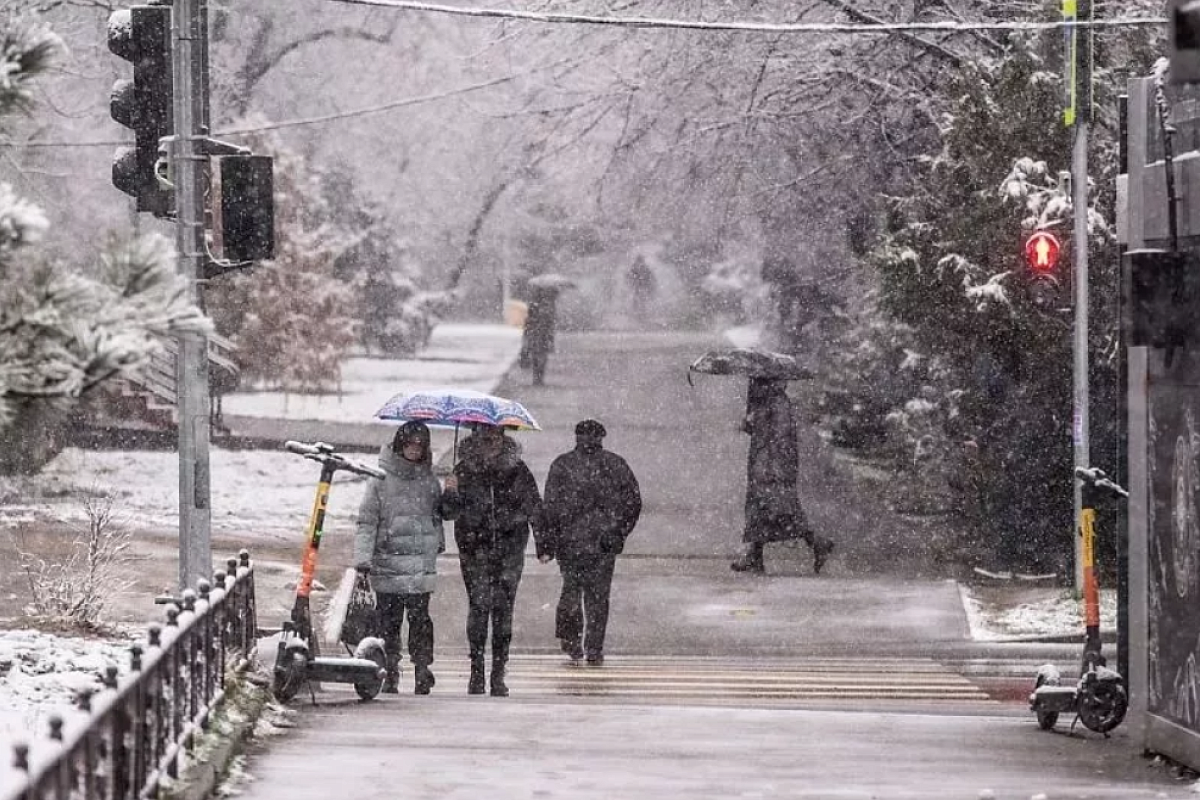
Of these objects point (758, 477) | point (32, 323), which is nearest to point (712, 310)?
point (758, 477)

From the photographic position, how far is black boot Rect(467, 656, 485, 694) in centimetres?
1342

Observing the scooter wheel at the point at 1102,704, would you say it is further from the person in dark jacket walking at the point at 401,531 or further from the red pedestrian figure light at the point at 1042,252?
the red pedestrian figure light at the point at 1042,252

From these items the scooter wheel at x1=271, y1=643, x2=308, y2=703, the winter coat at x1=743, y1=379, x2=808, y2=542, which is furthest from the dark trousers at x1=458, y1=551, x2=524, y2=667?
the winter coat at x1=743, y1=379, x2=808, y2=542

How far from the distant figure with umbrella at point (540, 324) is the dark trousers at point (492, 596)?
2939 cm

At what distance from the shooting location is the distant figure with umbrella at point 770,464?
19953 millimetres

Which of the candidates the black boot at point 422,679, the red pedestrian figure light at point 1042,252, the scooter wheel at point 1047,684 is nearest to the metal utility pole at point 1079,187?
the red pedestrian figure light at point 1042,252

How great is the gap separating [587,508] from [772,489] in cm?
561

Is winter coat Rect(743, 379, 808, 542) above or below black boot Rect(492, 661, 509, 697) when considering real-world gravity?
above

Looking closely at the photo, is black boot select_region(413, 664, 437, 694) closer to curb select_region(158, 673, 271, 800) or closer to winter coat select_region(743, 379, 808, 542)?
curb select_region(158, 673, 271, 800)

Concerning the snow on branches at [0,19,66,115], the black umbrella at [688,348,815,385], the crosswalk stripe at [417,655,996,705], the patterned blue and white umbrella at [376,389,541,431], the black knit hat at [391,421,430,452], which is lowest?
the crosswalk stripe at [417,655,996,705]

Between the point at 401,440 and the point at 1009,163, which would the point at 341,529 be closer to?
the point at 1009,163

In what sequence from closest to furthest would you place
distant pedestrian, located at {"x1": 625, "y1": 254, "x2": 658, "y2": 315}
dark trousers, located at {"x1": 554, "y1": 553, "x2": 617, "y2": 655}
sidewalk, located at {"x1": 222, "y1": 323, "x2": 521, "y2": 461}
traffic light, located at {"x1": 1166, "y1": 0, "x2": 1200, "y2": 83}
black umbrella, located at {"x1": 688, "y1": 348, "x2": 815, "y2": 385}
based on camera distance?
1. traffic light, located at {"x1": 1166, "y1": 0, "x2": 1200, "y2": 83}
2. dark trousers, located at {"x1": 554, "y1": 553, "x2": 617, "y2": 655}
3. black umbrella, located at {"x1": 688, "y1": 348, "x2": 815, "y2": 385}
4. sidewalk, located at {"x1": 222, "y1": 323, "x2": 521, "y2": 461}
5. distant pedestrian, located at {"x1": 625, "y1": 254, "x2": 658, "y2": 315}

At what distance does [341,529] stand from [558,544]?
9095mm

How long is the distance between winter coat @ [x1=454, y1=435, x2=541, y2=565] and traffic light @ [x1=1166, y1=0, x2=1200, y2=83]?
7.32 metres
